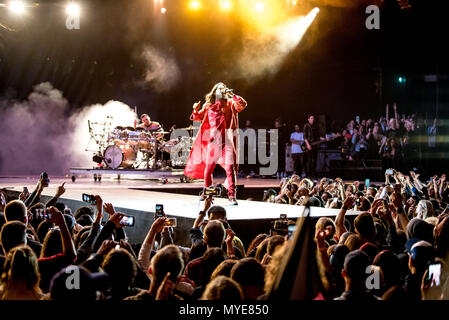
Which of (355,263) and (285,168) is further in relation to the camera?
(285,168)

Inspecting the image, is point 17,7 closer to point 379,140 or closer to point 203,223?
point 379,140

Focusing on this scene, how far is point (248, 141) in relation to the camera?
17875mm

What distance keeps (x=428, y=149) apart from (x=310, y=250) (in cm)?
1528

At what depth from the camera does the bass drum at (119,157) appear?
14.3m

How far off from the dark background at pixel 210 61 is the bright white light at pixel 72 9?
7.4 inches

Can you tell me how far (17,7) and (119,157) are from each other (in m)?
5.63

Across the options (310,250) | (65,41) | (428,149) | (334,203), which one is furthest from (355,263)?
(65,41)

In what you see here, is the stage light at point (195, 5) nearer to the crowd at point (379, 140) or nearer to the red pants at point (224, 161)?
the crowd at point (379, 140)

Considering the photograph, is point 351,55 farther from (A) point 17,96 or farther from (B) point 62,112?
(A) point 17,96

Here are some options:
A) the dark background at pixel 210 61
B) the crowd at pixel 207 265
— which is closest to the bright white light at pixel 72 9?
the dark background at pixel 210 61

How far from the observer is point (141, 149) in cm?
1478

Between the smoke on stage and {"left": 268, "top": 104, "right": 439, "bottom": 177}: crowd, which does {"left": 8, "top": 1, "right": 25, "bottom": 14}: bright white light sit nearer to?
the smoke on stage

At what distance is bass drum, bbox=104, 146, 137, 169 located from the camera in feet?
47.1
